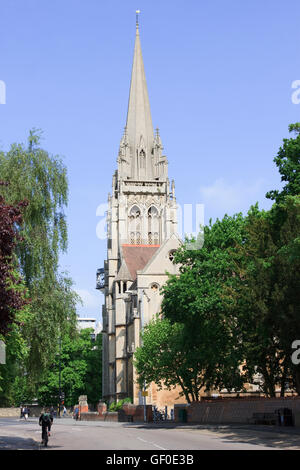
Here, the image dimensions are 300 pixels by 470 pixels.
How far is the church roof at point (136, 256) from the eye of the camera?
8281 centimetres

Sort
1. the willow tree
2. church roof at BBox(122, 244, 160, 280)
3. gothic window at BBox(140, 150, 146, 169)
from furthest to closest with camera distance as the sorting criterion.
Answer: gothic window at BBox(140, 150, 146, 169), church roof at BBox(122, 244, 160, 280), the willow tree

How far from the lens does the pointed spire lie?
99812mm

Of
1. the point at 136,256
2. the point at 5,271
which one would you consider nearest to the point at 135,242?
the point at 136,256

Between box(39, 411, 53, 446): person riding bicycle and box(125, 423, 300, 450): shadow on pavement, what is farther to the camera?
box(39, 411, 53, 446): person riding bicycle

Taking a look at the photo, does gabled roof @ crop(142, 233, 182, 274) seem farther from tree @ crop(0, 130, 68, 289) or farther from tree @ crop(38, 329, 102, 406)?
tree @ crop(0, 130, 68, 289)

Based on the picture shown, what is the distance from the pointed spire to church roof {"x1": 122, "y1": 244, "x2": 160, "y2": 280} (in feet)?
59.3

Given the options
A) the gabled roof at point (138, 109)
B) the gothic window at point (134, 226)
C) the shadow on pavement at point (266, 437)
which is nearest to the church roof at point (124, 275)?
the gothic window at point (134, 226)

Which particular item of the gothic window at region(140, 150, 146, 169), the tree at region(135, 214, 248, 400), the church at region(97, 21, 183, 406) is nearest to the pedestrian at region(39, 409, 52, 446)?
the tree at region(135, 214, 248, 400)

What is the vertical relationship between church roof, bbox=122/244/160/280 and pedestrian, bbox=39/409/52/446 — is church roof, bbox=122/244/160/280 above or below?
above

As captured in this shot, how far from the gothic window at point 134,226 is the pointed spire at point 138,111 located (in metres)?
11.1

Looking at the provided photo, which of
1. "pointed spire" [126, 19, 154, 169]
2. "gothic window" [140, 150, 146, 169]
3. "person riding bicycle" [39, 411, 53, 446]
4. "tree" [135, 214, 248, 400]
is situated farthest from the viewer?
"pointed spire" [126, 19, 154, 169]

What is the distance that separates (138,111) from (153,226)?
20781 mm

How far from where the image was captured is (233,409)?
118 ft
